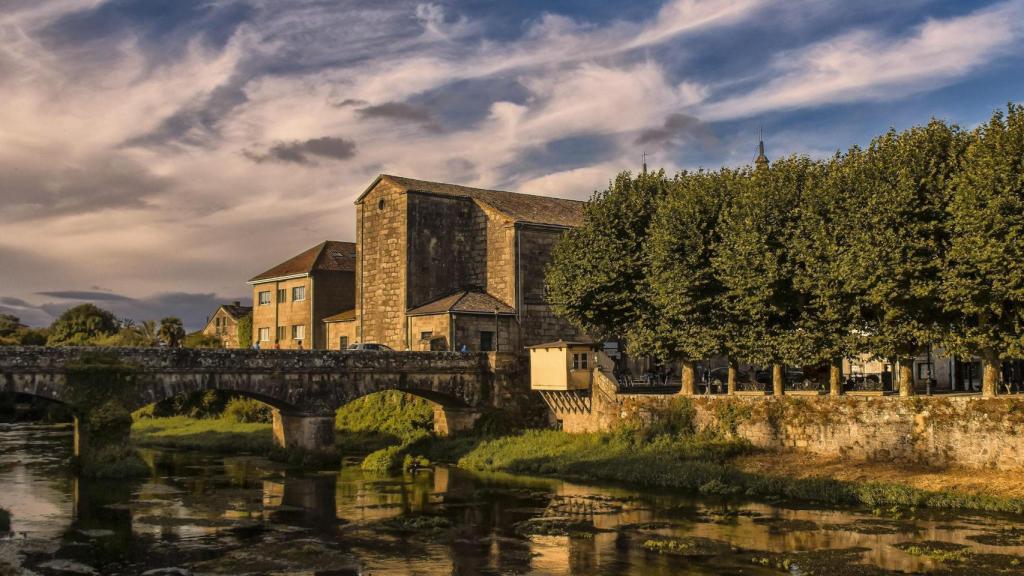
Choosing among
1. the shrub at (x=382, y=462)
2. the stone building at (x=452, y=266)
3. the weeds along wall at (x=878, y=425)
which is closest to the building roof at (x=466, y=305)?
the stone building at (x=452, y=266)

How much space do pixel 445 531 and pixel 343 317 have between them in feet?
131

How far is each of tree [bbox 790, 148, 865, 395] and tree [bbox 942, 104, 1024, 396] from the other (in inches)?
150

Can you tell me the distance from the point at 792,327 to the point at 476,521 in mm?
18277

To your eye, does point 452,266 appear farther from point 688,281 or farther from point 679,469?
point 679,469

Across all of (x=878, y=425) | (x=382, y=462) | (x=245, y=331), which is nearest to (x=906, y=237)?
(x=878, y=425)

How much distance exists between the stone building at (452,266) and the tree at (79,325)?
159ft

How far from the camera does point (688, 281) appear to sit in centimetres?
4550

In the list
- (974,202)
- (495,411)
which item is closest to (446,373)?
(495,411)

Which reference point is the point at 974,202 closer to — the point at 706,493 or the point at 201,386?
the point at 706,493

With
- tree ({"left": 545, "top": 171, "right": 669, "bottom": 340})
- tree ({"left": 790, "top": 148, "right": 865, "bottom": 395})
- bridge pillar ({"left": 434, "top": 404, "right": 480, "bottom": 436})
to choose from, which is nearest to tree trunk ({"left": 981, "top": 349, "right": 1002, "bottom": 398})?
tree ({"left": 790, "top": 148, "right": 865, "bottom": 395})

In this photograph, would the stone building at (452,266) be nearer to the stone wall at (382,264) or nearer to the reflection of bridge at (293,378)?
the stone wall at (382,264)

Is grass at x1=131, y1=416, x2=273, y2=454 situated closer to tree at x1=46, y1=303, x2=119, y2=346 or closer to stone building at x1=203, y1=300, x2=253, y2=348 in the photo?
stone building at x1=203, y1=300, x2=253, y2=348

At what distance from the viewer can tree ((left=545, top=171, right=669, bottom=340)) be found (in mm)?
49875

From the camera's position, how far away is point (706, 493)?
126 ft
